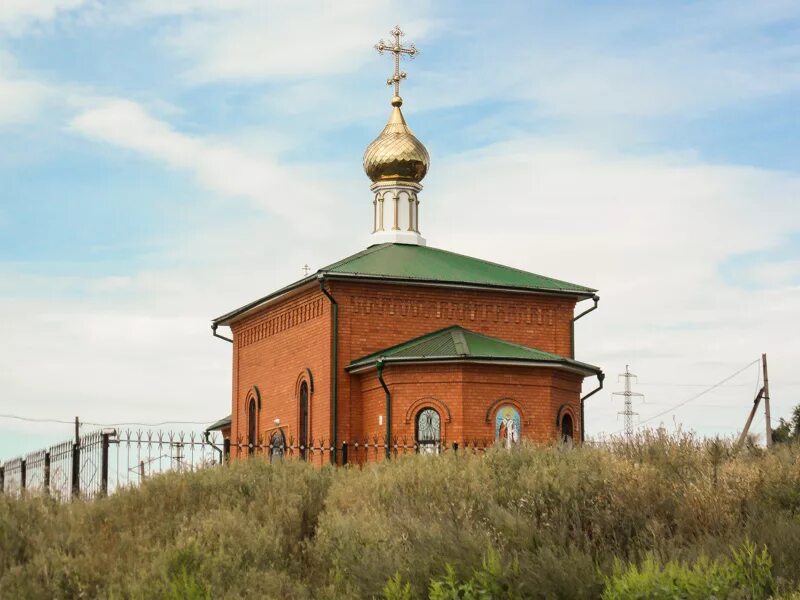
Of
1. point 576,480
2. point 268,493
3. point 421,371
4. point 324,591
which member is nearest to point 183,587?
point 324,591

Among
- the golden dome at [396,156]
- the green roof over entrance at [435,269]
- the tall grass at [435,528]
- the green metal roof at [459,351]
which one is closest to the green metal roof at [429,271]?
the green roof over entrance at [435,269]

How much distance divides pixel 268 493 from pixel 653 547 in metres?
4.33

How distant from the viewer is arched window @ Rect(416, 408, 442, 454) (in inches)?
814

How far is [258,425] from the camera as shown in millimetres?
25000

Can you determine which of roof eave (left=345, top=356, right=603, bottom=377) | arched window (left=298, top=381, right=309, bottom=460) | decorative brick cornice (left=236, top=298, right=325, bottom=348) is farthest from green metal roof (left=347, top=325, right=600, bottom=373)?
arched window (left=298, top=381, right=309, bottom=460)

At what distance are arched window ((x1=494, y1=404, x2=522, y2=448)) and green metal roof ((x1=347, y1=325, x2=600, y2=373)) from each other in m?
0.85

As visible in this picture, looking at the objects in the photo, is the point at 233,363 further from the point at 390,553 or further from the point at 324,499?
the point at 390,553

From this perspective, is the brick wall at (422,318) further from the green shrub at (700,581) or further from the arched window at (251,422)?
the green shrub at (700,581)

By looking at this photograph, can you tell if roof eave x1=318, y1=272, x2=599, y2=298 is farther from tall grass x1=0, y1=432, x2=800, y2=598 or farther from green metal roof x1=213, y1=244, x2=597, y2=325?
tall grass x1=0, y1=432, x2=800, y2=598

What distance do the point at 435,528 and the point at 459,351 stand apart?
1008cm

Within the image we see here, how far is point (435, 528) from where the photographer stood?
34.9 feet

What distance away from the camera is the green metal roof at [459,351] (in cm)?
2066

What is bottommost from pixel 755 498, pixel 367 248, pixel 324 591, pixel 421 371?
pixel 324 591

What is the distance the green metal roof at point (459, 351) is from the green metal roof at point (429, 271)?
40.2 inches
